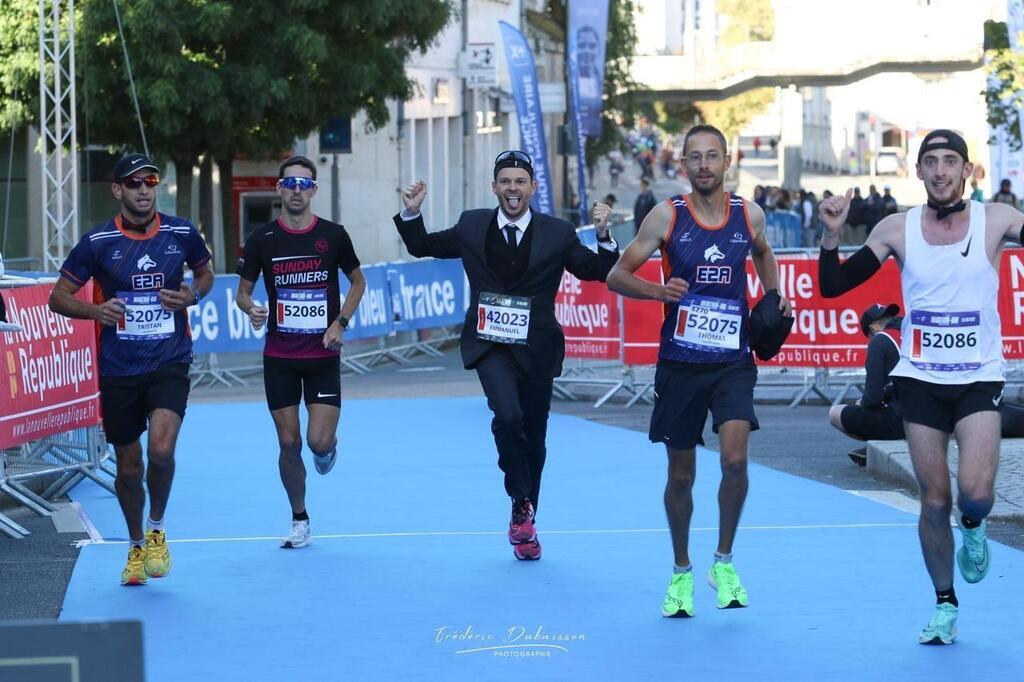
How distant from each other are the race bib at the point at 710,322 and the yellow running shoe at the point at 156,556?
8.69ft

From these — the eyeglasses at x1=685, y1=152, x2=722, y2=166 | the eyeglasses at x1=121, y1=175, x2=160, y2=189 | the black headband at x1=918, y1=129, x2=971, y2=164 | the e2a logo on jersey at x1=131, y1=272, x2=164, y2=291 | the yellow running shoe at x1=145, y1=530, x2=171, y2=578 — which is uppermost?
the black headband at x1=918, y1=129, x2=971, y2=164

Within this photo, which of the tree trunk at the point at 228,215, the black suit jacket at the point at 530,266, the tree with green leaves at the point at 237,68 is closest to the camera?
the black suit jacket at the point at 530,266

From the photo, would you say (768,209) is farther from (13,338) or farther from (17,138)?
(13,338)

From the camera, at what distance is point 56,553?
31.8 feet

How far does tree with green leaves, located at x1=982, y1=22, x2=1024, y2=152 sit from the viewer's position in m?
26.3

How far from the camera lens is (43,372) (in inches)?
436

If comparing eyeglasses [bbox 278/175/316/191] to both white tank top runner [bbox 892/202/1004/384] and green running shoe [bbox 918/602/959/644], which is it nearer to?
white tank top runner [bbox 892/202/1004/384]

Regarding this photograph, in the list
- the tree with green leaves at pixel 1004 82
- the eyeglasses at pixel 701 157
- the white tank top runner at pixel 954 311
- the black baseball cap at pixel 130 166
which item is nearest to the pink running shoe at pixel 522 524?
the eyeglasses at pixel 701 157

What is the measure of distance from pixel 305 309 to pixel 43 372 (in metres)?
2.42

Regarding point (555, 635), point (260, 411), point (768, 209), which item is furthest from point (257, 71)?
point (768, 209)

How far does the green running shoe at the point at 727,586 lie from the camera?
7.81m

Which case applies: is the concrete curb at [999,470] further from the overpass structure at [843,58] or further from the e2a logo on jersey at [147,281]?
A: the overpass structure at [843,58]

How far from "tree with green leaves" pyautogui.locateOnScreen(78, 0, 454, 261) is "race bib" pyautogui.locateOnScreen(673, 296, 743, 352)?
18.6 meters

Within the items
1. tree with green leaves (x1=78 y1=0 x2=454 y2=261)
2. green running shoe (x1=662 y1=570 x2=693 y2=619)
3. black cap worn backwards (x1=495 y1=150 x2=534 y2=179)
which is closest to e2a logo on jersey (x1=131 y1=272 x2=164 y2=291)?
black cap worn backwards (x1=495 y1=150 x2=534 y2=179)
